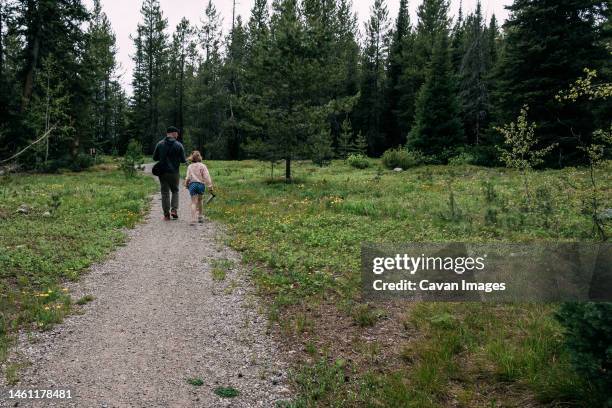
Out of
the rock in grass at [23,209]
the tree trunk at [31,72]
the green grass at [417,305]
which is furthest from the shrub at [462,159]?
the tree trunk at [31,72]

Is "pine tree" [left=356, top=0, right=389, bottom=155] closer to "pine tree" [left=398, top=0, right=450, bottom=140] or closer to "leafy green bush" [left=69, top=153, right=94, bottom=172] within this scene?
"pine tree" [left=398, top=0, right=450, bottom=140]

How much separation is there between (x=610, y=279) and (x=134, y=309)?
20.4 feet

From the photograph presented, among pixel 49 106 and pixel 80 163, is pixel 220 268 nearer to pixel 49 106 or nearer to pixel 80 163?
pixel 49 106

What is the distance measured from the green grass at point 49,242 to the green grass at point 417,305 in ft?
10.4

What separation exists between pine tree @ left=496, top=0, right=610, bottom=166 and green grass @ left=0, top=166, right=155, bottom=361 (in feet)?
74.8

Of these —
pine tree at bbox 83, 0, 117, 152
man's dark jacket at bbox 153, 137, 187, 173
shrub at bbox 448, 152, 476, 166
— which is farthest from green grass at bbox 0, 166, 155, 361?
shrub at bbox 448, 152, 476, 166

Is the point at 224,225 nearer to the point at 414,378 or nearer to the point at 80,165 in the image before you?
the point at 414,378

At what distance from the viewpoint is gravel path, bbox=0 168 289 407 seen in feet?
14.5

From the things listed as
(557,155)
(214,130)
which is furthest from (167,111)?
(557,155)

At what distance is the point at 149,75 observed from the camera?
6225 cm

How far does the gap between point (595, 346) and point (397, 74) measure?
179 ft

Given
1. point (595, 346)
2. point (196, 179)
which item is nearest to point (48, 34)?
point (196, 179)

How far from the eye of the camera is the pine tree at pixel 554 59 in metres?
24.8

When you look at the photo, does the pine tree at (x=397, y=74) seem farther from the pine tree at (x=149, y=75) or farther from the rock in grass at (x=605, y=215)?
the rock in grass at (x=605, y=215)
